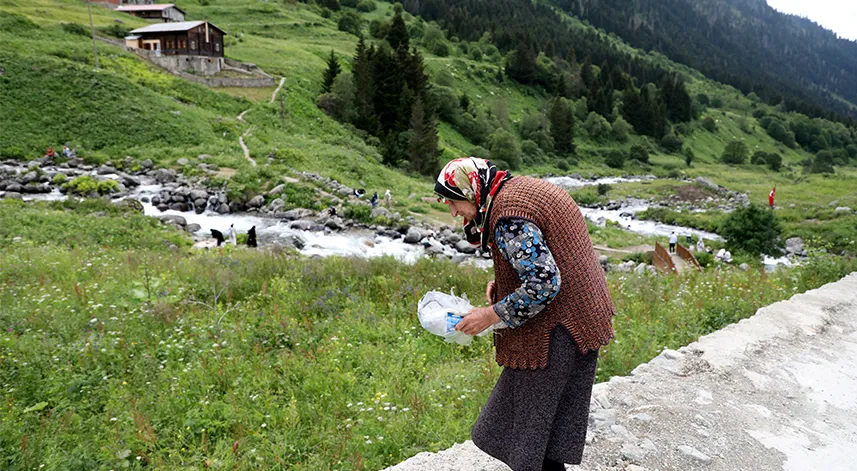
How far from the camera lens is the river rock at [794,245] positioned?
24.9 meters

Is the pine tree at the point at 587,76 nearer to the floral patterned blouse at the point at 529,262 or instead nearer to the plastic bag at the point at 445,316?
the plastic bag at the point at 445,316

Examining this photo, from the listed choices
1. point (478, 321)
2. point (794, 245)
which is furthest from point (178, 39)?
point (478, 321)

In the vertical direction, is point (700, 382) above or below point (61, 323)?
above

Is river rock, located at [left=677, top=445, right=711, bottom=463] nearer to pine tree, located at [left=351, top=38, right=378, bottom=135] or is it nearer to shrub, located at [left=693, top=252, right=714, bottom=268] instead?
shrub, located at [left=693, top=252, right=714, bottom=268]

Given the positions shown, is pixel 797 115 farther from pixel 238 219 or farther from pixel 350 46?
pixel 238 219

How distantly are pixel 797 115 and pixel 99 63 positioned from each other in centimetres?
13547

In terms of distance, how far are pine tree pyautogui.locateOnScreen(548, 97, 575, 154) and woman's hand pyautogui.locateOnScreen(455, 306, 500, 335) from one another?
65802mm

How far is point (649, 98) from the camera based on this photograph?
282 ft

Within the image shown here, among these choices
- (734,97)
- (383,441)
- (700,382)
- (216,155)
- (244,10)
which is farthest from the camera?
(734,97)

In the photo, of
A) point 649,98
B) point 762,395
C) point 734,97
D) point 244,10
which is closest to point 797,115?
point 734,97

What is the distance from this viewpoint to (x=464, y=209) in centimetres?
262

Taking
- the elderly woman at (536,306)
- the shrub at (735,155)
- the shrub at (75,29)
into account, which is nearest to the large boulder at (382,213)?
the elderly woman at (536,306)

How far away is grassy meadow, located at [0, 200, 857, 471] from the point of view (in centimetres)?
405

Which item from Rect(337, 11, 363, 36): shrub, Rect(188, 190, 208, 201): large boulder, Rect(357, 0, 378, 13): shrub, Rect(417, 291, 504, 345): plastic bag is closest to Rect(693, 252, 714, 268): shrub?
Rect(417, 291, 504, 345): plastic bag
